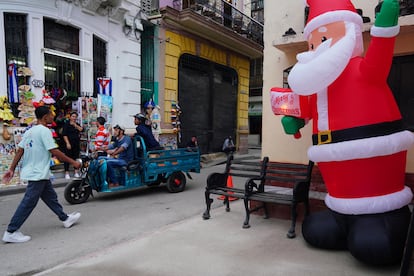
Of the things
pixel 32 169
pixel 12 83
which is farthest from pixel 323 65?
pixel 12 83

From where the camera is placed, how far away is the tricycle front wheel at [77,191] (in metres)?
6.27

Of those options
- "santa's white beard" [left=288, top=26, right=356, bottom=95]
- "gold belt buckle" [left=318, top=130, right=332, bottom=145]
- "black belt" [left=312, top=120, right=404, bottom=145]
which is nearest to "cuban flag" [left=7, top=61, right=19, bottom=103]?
"santa's white beard" [left=288, top=26, right=356, bottom=95]

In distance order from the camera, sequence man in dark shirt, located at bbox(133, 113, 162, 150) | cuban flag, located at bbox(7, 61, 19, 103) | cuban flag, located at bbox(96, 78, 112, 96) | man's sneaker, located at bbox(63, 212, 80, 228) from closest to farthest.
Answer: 1. man's sneaker, located at bbox(63, 212, 80, 228)
2. man in dark shirt, located at bbox(133, 113, 162, 150)
3. cuban flag, located at bbox(7, 61, 19, 103)
4. cuban flag, located at bbox(96, 78, 112, 96)

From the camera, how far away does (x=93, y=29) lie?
10.1 metres

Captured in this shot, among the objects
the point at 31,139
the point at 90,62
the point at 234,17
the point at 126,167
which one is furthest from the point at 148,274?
the point at 234,17

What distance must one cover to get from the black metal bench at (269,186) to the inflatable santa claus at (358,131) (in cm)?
74

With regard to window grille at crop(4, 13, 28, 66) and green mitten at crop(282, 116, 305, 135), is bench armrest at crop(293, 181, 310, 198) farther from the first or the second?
window grille at crop(4, 13, 28, 66)

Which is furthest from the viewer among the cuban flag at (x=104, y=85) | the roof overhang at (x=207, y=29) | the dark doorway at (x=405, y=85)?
the roof overhang at (x=207, y=29)

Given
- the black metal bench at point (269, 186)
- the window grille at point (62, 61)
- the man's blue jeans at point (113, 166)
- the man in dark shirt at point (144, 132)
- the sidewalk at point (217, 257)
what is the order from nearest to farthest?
the sidewalk at point (217, 257) → the black metal bench at point (269, 186) → the man's blue jeans at point (113, 166) → the man in dark shirt at point (144, 132) → the window grille at point (62, 61)

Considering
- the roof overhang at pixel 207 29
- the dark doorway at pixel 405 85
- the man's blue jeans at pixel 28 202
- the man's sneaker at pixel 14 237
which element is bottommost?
the man's sneaker at pixel 14 237

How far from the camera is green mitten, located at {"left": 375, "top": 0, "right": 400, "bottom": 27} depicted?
2.80 m

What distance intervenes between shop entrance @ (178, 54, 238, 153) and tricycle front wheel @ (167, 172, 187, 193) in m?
5.52

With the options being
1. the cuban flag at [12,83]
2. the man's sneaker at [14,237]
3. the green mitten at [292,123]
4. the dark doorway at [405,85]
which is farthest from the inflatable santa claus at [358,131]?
the cuban flag at [12,83]

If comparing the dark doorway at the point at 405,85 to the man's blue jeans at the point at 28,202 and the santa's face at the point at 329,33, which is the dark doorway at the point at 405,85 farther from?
the man's blue jeans at the point at 28,202
